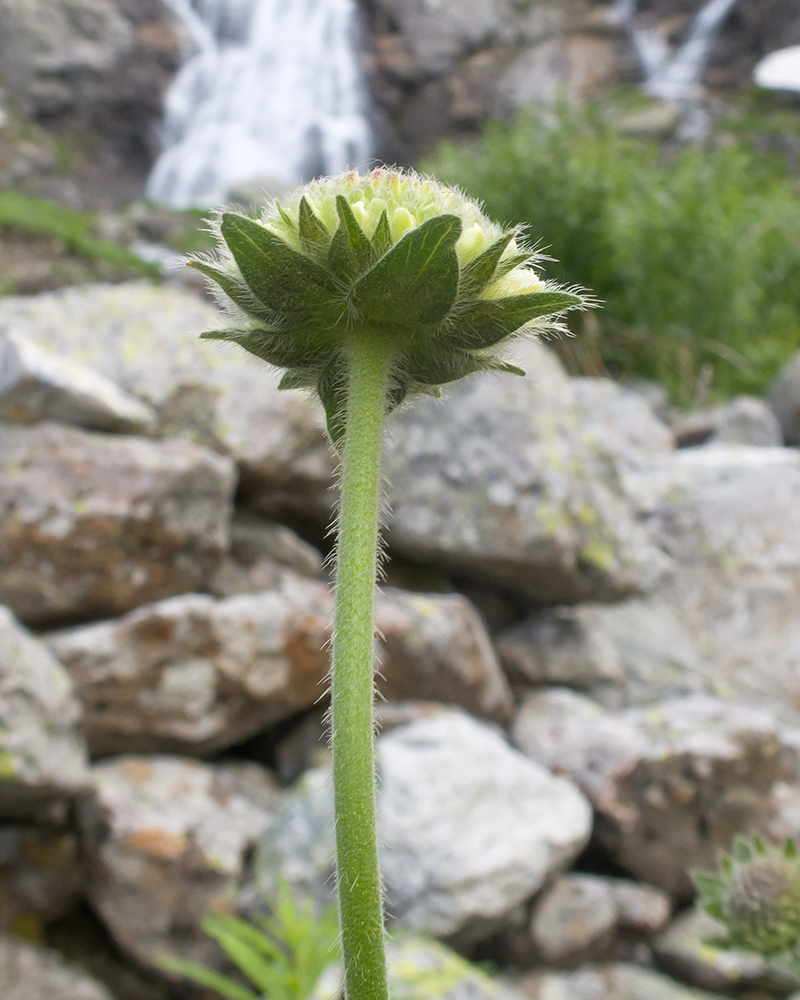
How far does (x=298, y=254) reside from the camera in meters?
0.68

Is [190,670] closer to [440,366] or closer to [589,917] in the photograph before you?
[589,917]

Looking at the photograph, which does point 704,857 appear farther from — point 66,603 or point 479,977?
point 66,603

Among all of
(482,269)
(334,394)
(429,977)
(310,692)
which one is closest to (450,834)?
(429,977)

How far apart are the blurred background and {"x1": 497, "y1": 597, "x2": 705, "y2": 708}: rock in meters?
3.49

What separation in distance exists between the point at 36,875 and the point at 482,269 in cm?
253

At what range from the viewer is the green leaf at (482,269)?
67 cm

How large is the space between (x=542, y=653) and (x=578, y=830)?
122cm

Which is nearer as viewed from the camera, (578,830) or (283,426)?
(578,830)

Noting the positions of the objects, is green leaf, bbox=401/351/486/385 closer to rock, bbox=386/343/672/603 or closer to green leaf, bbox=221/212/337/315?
green leaf, bbox=221/212/337/315

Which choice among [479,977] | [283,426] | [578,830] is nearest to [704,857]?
[578,830]

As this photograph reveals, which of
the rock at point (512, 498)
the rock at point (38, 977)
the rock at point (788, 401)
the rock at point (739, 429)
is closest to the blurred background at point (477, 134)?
the rock at point (788, 401)

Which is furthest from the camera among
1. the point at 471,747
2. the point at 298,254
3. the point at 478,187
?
the point at 478,187

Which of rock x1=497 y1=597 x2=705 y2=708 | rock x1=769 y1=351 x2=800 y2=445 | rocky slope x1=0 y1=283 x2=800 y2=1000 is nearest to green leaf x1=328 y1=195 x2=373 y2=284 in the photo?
rocky slope x1=0 y1=283 x2=800 y2=1000

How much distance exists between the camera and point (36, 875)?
2.53 metres
